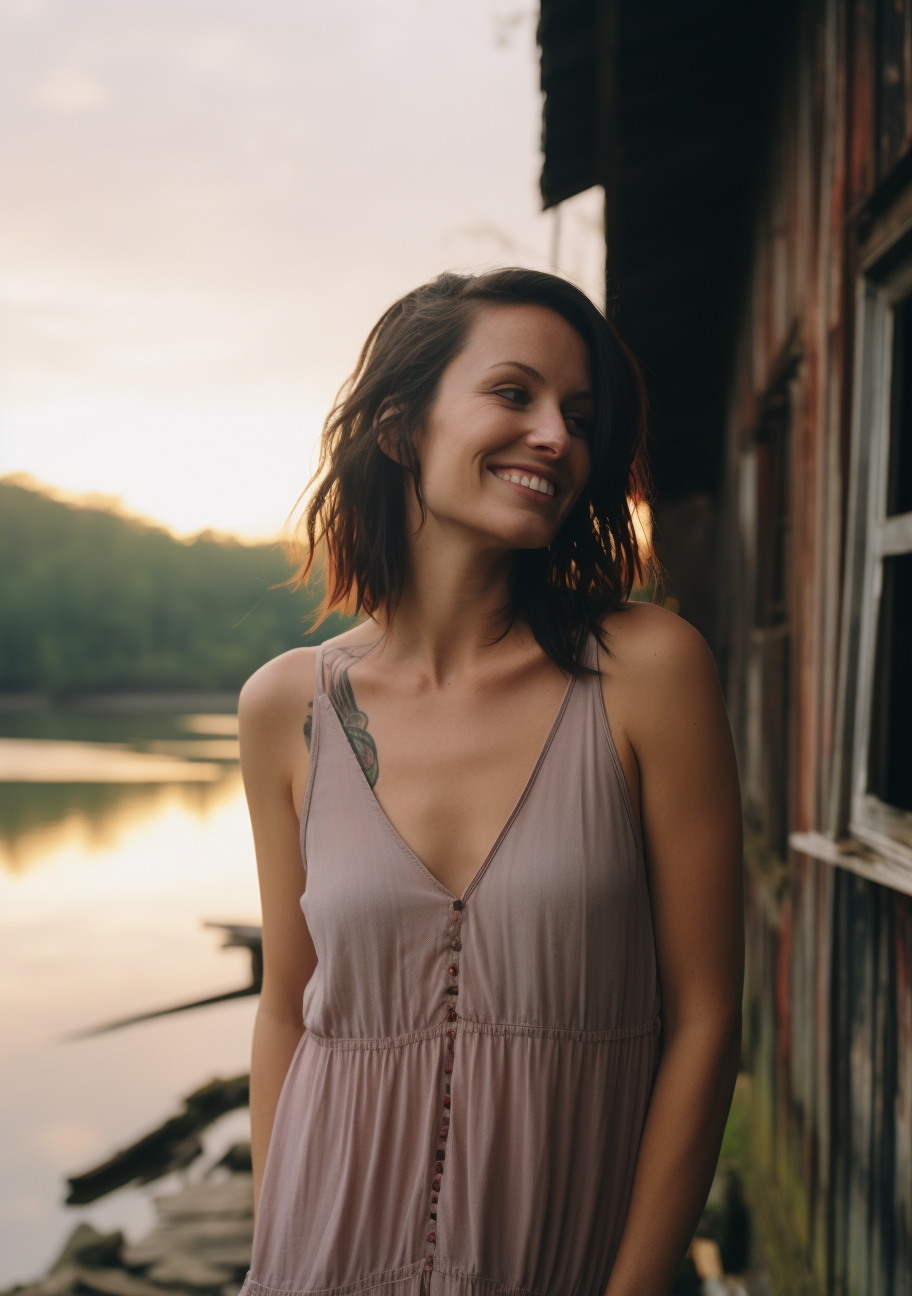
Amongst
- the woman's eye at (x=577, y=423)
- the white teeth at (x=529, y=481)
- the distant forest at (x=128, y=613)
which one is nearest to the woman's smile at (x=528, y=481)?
the white teeth at (x=529, y=481)

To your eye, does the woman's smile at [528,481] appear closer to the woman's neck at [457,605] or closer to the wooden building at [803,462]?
the woman's neck at [457,605]

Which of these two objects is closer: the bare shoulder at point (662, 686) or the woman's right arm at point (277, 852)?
the bare shoulder at point (662, 686)

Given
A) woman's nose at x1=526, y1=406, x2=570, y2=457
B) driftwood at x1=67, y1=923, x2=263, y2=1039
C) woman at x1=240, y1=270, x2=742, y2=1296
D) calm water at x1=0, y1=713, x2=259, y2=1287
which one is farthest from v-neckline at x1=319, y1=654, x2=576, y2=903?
driftwood at x1=67, y1=923, x2=263, y2=1039

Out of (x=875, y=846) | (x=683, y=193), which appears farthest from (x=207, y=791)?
(x=875, y=846)

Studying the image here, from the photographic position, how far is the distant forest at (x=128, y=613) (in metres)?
60.5

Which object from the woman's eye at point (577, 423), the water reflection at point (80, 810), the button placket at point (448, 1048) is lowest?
the water reflection at point (80, 810)

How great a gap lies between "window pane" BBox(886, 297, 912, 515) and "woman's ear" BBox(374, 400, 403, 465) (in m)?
1.07

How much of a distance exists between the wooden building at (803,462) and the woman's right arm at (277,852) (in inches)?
31.8

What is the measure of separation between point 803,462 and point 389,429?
196 cm

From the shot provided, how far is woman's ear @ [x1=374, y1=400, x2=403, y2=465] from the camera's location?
1678 millimetres

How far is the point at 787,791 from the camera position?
3695 millimetres

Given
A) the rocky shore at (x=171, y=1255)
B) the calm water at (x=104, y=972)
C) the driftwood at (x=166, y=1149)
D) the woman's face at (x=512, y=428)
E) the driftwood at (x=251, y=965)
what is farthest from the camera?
the driftwood at (x=251, y=965)

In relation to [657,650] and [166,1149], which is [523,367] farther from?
[166,1149]

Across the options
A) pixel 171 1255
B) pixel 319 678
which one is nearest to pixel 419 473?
pixel 319 678
